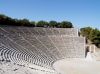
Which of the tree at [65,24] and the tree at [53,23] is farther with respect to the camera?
the tree at [65,24]

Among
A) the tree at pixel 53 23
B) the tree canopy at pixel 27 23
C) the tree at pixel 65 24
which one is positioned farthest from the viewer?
the tree at pixel 65 24

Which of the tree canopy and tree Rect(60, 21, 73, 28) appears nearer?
the tree canopy

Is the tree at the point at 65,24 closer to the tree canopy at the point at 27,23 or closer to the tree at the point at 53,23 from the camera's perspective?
the tree canopy at the point at 27,23

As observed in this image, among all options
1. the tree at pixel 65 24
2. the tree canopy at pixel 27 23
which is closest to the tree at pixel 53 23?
the tree canopy at pixel 27 23

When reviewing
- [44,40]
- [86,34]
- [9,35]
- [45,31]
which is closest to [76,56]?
[44,40]

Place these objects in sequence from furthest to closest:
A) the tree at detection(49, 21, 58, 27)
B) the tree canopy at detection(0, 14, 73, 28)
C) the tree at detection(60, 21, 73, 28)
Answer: the tree at detection(60, 21, 73, 28) → the tree at detection(49, 21, 58, 27) → the tree canopy at detection(0, 14, 73, 28)

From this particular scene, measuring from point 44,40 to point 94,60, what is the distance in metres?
8.65

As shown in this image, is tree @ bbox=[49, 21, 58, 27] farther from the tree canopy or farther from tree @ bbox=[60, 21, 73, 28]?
tree @ bbox=[60, 21, 73, 28]

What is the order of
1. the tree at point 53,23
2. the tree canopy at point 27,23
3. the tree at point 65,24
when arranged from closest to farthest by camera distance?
the tree canopy at point 27,23 < the tree at point 53,23 < the tree at point 65,24

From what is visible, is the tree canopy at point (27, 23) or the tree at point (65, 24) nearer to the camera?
the tree canopy at point (27, 23)

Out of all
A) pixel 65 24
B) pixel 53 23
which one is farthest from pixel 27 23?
pixel 65 24

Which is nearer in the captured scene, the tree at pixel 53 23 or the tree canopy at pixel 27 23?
the tree canopy at pixel 27 23

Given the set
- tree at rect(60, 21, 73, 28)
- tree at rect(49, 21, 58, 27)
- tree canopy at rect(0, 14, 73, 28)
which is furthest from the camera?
tree at rect(60, 21, 73, 28)

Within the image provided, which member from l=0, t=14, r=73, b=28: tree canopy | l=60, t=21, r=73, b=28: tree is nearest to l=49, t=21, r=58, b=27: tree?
l=0, t=14, r=73, b=28: tree canopy
